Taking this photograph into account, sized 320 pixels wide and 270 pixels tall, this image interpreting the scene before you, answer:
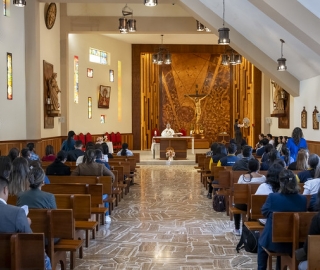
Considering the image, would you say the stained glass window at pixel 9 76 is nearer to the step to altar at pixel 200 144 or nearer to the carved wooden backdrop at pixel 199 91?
the step to altar at pixel 200 144

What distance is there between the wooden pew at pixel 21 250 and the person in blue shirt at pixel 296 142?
23.9 feet

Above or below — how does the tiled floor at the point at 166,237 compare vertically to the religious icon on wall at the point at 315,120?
below

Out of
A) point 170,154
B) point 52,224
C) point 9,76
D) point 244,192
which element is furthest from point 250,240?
point 170,154

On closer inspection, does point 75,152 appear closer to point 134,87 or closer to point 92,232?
point 92,232

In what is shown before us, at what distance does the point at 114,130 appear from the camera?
22703mm

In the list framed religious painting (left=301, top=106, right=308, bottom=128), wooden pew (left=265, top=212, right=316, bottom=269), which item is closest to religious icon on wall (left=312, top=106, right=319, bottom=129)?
framed religious painting (left=301, top=106, right=308, bottom=128)

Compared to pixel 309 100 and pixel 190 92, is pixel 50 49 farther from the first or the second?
pixel 190 92

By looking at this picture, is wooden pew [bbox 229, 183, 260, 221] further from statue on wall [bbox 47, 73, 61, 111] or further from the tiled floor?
statue on wall [bbox 47, 73, 61, 111]

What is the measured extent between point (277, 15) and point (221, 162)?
3.07 metres

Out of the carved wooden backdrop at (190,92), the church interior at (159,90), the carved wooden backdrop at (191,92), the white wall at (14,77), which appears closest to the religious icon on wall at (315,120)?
the church interior at (159,90)

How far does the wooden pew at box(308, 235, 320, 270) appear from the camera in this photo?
337 cm

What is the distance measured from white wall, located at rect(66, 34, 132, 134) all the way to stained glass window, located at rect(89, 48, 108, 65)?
178 mm

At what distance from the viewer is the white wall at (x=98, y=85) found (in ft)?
A: 62.9

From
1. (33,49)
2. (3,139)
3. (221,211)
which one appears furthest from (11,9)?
(221,211)
